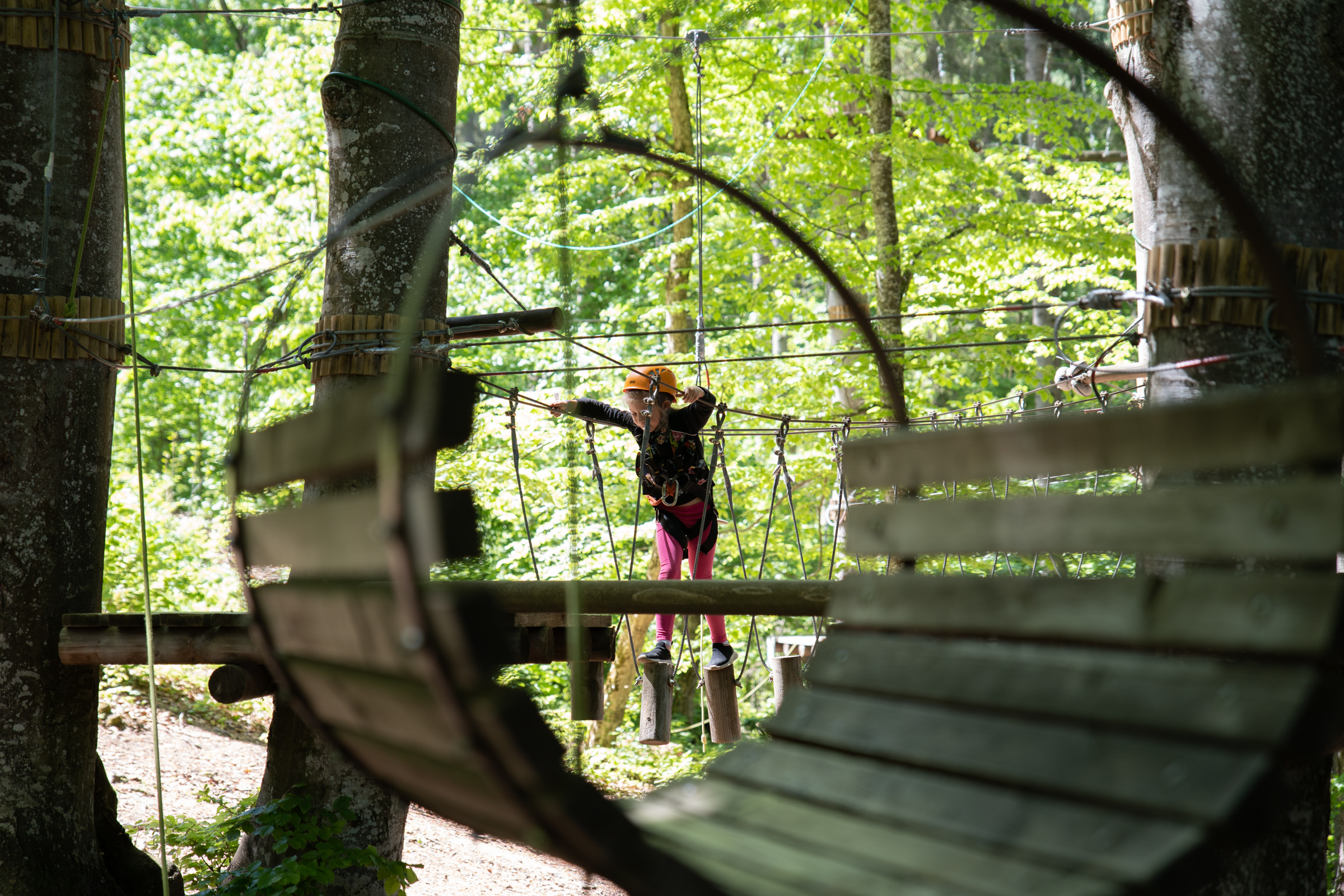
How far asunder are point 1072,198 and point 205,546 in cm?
A: 781

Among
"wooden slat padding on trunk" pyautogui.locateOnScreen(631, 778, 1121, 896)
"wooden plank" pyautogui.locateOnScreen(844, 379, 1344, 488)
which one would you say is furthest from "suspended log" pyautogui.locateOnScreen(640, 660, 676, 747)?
"wooden plank" pyautogui.locateOnScreen(844, 379, 1344, 488)

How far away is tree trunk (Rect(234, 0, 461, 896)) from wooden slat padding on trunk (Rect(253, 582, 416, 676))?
162 cm

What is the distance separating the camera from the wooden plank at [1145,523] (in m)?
1.22

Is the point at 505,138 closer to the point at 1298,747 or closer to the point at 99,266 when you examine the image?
the point at 1298,747

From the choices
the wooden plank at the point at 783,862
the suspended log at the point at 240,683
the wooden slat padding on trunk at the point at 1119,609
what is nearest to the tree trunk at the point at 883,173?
the suspended log at the point at 240,683

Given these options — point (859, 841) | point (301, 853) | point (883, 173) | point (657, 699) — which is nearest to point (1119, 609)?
point (859, 841)

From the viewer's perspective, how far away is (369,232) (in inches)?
119

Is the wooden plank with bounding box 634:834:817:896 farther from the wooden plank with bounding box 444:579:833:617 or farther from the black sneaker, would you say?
the black sneaker

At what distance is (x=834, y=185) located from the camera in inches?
314

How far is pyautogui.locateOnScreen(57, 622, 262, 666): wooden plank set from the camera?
2.91m

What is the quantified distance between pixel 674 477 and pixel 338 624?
256 centimetres

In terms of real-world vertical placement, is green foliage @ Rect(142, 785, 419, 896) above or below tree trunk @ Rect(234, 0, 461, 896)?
below

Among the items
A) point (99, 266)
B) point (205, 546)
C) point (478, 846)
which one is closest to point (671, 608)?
point (99, 266)

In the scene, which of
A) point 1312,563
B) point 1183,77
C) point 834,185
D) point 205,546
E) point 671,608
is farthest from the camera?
point 205,546
